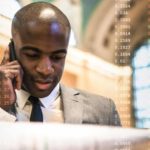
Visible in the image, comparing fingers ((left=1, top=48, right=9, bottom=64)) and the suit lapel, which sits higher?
fingers ((left=1, top=48, right=9, bottom=64))

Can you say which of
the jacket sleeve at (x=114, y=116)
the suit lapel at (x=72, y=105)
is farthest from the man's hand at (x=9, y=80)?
the jacket sleeve at (x=114, y=116)

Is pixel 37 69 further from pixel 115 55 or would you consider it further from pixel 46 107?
pixel 115 55

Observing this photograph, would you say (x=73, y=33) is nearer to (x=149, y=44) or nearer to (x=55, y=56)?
(x=55, y=56)

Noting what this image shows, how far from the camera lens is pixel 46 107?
0.73 m

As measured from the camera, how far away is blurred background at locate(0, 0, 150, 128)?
2.55ft

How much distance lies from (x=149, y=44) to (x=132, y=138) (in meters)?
0.25

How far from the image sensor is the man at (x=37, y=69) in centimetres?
67

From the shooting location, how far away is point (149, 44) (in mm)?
857

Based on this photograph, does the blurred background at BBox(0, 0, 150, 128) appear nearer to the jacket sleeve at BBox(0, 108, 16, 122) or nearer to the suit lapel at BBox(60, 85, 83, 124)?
the suit lapel at BBox(60, 85, 83, 124)

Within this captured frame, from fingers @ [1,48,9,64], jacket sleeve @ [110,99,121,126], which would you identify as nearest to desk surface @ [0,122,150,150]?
jacket sleeve @ [110,99,121,126]

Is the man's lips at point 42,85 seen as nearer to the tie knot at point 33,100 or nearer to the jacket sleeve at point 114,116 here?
the tie knot at point 33,100

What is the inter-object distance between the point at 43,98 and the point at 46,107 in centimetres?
2

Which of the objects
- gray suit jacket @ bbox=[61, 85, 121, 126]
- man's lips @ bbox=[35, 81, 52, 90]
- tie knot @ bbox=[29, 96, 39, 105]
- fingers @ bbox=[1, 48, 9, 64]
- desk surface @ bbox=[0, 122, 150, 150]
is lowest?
desk surface @ bbox=[0, 122, 150, 150]

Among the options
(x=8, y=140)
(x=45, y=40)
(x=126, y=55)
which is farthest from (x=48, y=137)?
(x=126, y=55)
